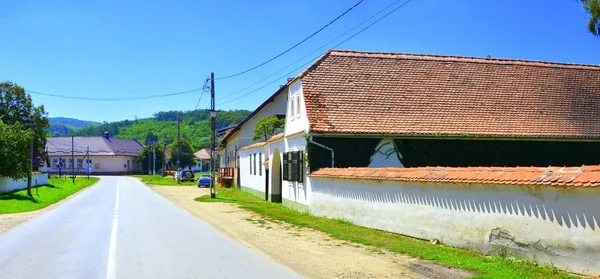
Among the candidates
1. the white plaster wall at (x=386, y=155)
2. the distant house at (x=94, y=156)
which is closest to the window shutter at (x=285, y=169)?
the white plaster wall at (x=386, y=155)

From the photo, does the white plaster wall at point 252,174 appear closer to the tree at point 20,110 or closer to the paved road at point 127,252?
the paved road at point 127,252

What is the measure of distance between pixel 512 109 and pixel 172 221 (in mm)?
15271

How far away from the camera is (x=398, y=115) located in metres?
23.2

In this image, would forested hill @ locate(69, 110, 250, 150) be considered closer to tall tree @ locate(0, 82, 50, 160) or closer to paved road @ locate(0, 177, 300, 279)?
tall tree @ locate(0, 82, 50, 160)

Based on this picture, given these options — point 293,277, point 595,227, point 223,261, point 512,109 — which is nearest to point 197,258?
point 223,261

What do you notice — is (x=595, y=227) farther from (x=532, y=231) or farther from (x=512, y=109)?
(x=512, y=109)

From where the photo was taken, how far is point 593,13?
53.6ft

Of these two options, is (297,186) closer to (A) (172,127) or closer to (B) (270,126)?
(B) (270,126)

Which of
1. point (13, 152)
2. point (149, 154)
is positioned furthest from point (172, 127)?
point (13, 152)

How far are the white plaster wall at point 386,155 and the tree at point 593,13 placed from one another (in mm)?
8314

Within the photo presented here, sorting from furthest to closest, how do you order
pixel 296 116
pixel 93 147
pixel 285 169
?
pixel 93 147, pixel 285 169, pixel 296 116

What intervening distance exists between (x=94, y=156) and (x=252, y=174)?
274 feet

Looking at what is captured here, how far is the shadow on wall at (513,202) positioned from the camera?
28.5 feet

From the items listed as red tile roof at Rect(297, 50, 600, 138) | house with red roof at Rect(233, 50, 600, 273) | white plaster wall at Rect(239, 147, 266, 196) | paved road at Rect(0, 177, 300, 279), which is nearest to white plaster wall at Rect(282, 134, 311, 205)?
house with red roof at Rect(233, 50, 600, 273)
